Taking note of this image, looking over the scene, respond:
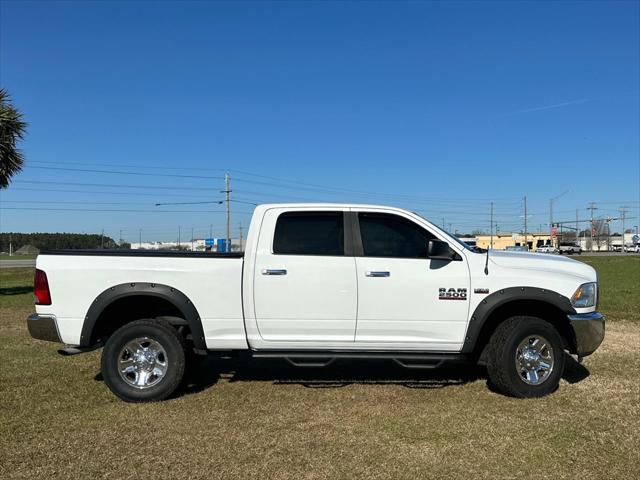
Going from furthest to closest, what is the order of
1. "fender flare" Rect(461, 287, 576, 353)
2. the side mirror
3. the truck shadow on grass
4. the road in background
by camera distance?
the road in background < the truck shadow on grass < "fender flare" Rect(461, 287, 576, 353) < the side mirror

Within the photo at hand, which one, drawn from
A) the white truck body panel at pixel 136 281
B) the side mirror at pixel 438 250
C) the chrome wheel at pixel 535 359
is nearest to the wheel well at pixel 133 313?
the white truck body panel at pixel 136 281

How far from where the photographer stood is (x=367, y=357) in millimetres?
5422

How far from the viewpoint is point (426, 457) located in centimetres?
407

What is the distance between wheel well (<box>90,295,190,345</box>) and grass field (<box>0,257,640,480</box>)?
0.68 m

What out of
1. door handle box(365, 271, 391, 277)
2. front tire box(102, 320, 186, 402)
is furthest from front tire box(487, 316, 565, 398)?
front tire box(102, 320, 186, 402)

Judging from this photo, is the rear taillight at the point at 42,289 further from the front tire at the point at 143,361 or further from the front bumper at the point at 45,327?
the front tire at the point at 143,361

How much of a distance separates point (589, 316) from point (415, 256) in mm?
1874

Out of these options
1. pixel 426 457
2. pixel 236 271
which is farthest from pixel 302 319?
pixel 426 457

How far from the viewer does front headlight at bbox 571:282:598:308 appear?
5.48 metres

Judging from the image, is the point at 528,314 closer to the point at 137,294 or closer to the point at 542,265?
the point at 542,265

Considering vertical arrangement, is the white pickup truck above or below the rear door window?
→ below

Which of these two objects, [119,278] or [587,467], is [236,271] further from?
[587,467]

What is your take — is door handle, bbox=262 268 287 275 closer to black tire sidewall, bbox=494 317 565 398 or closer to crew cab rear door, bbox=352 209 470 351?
crew cab rear door, bbox=352 209 470 351

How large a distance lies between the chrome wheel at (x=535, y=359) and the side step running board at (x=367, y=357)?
2.21ft
